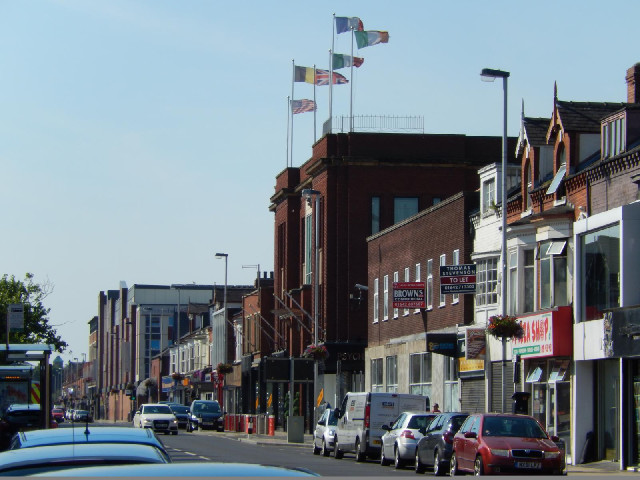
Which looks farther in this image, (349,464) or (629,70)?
(629,70)

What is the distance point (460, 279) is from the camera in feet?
135

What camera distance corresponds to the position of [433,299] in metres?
47.9

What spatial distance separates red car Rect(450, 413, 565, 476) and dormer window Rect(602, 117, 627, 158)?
10518 millimetres

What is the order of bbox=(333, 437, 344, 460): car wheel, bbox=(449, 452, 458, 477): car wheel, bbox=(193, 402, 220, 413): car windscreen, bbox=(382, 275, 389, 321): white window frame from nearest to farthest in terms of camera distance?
1. bbox=(449, 452, 458, 477): car wheel
2. bbox=(333, 437, 344, 460): car wheel
3. bbox=(382, 275, 389, 321): white window frame
4. bbox=(193, 402, 220, 413): car windscreen

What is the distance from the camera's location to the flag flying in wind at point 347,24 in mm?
62275

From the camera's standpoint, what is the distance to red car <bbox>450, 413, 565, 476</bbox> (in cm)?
2431

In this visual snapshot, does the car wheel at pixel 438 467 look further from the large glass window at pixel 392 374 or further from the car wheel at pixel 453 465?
the large glass window at pixel 392 374

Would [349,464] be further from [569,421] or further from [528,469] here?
[528,469]

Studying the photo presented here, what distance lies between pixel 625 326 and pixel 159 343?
118m

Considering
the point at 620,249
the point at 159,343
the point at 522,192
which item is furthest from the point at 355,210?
the point at 159,343

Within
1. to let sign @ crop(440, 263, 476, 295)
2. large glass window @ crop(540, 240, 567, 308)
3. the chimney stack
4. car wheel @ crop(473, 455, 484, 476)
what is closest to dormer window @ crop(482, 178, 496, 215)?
to let sign @ crop(440, 263, 476, 295)

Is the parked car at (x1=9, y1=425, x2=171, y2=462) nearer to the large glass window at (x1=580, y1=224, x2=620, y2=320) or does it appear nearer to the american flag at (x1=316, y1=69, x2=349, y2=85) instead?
the large glass window at (x1=580, y1=224, x2=620, y2=320)

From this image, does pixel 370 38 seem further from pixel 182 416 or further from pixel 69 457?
pixel 69 457

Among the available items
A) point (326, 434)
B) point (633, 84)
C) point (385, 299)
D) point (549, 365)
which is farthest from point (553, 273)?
point (385, 299)
